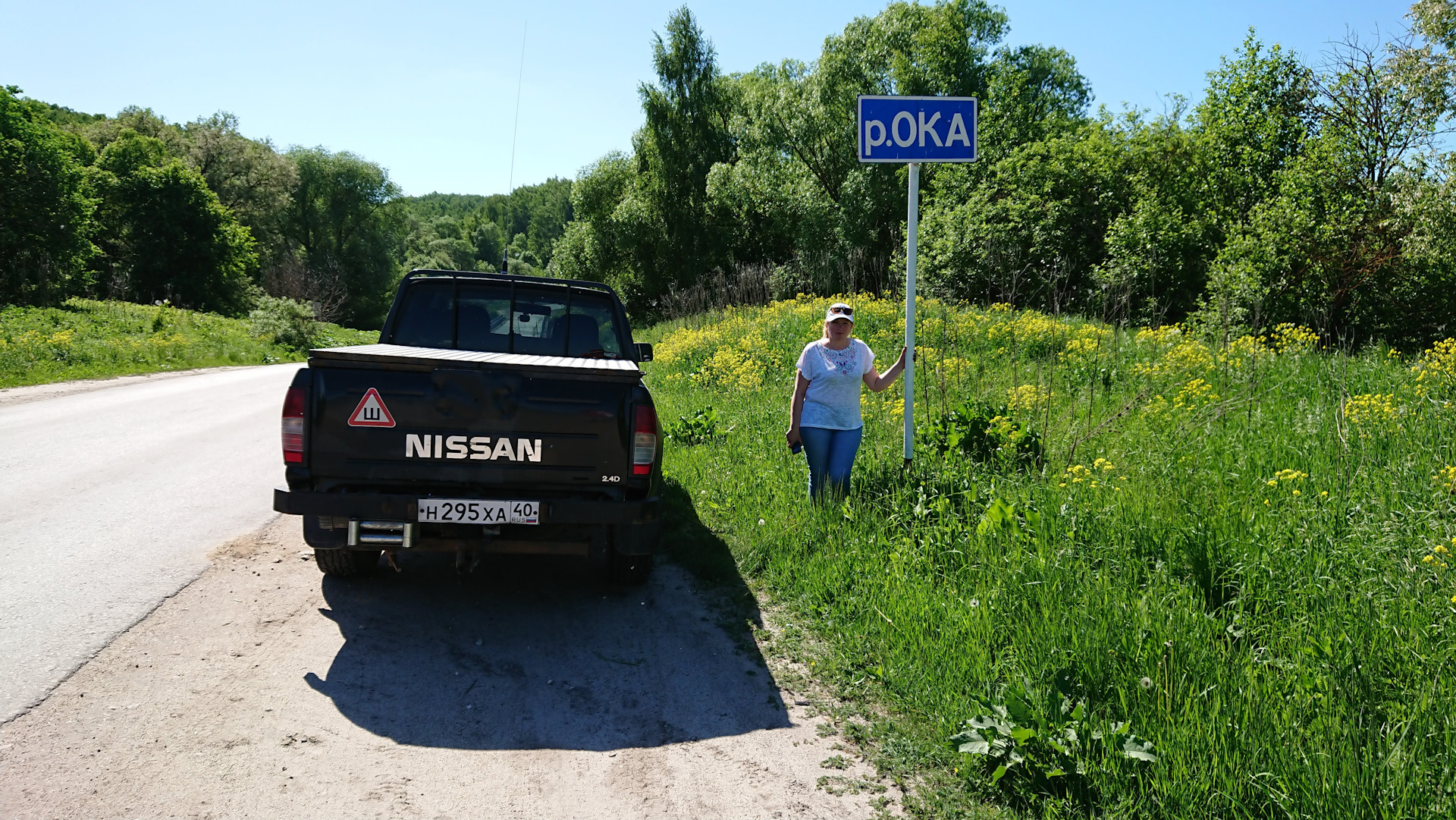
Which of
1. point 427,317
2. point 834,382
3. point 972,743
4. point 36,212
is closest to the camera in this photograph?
point 972,743

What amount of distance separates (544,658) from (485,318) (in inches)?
124

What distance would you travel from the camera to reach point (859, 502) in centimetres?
565

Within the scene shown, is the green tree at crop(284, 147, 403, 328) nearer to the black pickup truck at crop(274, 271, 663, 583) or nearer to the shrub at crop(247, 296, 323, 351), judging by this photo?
the shrub at crop(247, 296, 323, 351)

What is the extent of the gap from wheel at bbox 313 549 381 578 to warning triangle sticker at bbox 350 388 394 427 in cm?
111

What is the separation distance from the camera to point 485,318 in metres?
6.32

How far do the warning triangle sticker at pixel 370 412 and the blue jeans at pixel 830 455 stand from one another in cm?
296

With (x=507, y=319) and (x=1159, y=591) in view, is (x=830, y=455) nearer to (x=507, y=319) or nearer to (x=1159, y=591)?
(x=1159, y=591)

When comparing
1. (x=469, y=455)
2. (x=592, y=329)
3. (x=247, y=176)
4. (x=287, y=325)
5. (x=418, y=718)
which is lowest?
(x=418, y=718)

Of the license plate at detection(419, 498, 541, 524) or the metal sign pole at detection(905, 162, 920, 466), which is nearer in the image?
the license plate at detection(419, 498, 541, 524)

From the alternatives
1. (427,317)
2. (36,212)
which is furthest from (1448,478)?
(36,212)

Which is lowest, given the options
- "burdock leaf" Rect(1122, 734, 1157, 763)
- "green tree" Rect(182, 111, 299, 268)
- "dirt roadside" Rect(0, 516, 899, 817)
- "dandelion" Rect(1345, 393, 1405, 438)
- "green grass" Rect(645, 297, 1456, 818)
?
"dirt roadside" Rect(0, 516, 899, 817)

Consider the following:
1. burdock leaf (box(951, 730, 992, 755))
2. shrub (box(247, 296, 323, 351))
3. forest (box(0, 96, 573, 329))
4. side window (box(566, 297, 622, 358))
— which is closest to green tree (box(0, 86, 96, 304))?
forest (box(0, 96, 573, 329))

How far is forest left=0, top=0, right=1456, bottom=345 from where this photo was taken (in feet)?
50.3

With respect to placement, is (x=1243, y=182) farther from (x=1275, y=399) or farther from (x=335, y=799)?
(x=335, y=799)
